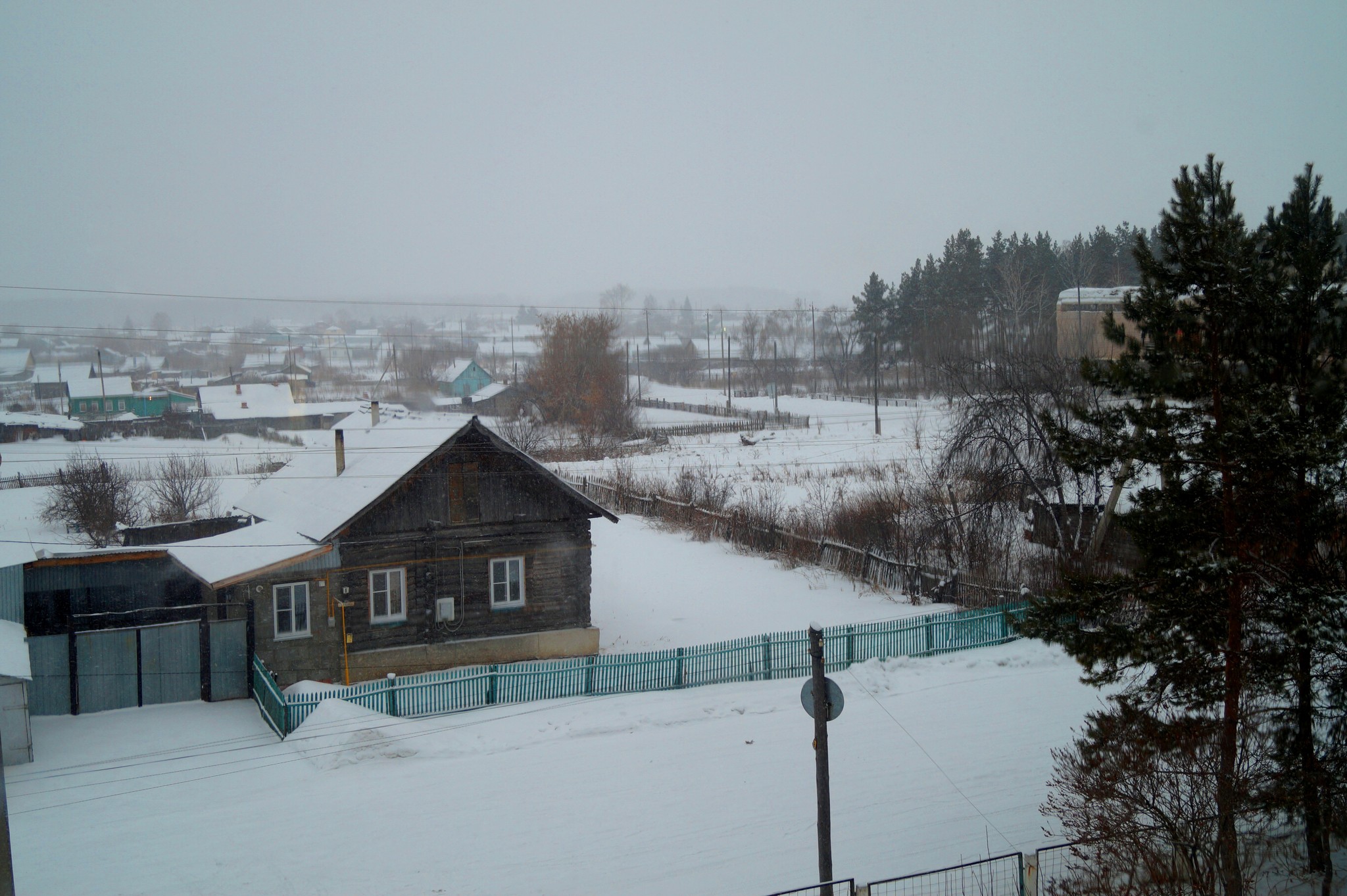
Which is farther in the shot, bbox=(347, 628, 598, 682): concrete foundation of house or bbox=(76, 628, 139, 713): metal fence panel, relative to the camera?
bbox=(347, 628, 598, 682): concrete foundation of house

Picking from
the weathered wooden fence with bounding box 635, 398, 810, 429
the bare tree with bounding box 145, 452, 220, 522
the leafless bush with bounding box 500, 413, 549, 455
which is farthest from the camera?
the weathered wooden fence with bounding box 635, 398, 810, 429

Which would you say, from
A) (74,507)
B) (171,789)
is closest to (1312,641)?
(171,789)

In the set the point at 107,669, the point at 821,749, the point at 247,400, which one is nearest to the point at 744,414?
the point at 247,400

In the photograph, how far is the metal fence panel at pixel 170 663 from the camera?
15328 millimetres

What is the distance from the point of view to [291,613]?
54.5 ft

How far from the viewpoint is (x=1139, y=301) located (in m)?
8.68

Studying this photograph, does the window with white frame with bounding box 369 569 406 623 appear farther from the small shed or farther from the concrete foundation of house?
the small shed

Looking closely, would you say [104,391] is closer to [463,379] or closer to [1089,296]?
[463,379]

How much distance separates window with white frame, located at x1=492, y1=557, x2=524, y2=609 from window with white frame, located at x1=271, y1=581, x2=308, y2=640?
12.1 feet

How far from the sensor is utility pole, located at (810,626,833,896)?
821 cm

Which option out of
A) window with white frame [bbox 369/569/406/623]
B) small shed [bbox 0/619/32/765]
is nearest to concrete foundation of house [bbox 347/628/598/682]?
window with white frame [bbox 369/569/406/623]

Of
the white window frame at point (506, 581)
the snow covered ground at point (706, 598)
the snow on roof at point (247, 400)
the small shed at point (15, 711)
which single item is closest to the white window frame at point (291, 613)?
the white window frame at point (506, 581)

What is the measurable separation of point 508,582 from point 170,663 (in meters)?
6.26

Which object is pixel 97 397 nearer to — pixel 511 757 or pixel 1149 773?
pixel 511 757
